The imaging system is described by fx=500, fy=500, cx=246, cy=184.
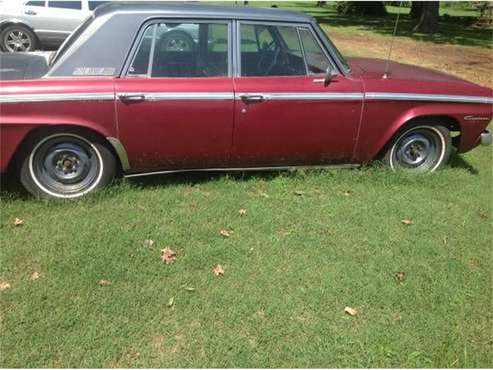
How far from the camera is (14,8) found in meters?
10.1

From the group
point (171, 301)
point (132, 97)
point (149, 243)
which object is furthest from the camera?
point (132, 97)

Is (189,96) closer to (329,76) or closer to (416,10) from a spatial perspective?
(329,76)

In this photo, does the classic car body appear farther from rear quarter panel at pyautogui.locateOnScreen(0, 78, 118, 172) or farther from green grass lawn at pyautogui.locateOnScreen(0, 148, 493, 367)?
green grass lawn at pyautogui.locateOnScreen(0, 148, 493, 367)

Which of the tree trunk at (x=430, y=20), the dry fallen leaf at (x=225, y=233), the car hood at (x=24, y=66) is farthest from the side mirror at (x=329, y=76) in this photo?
the tree trunk at (x=430, y=20)

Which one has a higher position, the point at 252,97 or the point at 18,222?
the point at 252,97

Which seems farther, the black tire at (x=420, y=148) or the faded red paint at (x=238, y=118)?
the black tire at (x=420, y=148)

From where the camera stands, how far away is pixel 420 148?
5320 millimetres

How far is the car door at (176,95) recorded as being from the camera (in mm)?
4133

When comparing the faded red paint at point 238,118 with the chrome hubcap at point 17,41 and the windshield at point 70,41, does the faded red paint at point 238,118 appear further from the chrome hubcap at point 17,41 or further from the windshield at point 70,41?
the chrome hubcap at point 17,41

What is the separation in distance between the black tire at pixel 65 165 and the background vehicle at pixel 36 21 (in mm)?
6852

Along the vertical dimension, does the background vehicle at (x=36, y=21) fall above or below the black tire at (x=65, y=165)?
above

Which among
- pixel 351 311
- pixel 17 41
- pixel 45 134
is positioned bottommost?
pixel 351 311

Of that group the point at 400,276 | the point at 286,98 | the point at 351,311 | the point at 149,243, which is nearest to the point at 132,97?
the point at 149,243

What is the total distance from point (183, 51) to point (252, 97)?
71 cm
